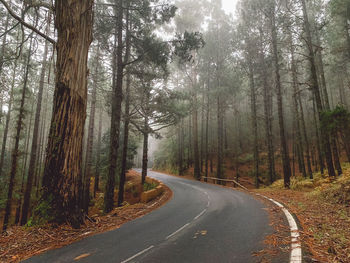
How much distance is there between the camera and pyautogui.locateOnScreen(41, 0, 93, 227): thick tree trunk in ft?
13.5

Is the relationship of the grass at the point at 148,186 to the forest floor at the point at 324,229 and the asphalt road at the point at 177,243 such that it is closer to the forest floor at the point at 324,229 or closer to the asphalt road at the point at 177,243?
the asphalt road at the point at 177,243

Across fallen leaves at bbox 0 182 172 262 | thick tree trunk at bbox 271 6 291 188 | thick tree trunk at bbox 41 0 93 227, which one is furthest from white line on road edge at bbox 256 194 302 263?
thick tree trunk at bbox 271 6 291 188

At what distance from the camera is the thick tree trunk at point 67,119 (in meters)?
4.11

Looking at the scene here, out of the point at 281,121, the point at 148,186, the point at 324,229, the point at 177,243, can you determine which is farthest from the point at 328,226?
the point at 148,186

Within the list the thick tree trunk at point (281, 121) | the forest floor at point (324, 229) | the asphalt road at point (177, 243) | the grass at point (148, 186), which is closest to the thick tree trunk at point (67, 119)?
the asphalt road at point (177, 243)

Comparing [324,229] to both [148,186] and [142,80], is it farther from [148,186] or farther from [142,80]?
[148,186]

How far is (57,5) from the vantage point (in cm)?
429

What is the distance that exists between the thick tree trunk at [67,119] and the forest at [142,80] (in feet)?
0.08

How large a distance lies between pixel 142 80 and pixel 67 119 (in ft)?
25.9

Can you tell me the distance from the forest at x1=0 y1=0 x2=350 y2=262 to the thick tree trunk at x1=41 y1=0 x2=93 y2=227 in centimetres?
2

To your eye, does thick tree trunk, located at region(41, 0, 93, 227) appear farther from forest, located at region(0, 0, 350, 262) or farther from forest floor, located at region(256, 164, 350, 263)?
forest floor, located at region(256, 164, 350, 263)

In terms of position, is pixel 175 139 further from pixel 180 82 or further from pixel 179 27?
pixel 179 27

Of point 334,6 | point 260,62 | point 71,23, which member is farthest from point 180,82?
point 71,23

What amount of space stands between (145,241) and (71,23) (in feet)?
18.7
